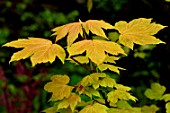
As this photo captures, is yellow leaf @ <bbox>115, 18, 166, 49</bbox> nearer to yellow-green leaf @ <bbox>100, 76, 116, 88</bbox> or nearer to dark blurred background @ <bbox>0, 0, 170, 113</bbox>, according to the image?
yellow-green leaf @ <bbox>100, 76, 116, 88</bbox>

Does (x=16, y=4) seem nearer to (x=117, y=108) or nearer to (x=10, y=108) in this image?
(x=10, y=108)

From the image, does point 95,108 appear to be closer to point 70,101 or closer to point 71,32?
point 70,101

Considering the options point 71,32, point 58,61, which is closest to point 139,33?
point 71,32

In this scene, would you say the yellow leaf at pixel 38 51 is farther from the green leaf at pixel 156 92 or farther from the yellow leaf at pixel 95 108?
the green leaf at pixel 156 92

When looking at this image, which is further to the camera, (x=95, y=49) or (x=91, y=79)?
(x=91, y=79)

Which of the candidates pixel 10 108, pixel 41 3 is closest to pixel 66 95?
pixel 10 108
